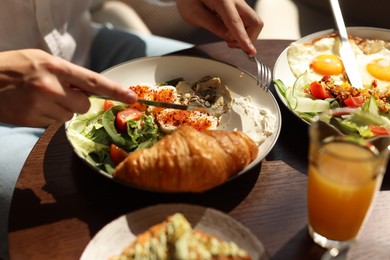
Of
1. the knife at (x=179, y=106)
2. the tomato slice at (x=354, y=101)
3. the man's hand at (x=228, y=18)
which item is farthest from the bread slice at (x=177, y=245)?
the man's hand at (x=228, y=18)

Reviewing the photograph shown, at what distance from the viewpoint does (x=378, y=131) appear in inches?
46.9

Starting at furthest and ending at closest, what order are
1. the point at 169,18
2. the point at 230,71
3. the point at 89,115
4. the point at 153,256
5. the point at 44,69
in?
the point at 169,18
the point at 230,71
the point at 89,115
the point at 44,69
the point at 153,256

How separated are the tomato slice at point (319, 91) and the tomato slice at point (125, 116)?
0.59 metres

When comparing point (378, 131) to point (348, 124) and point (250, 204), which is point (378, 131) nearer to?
point (348, 124)

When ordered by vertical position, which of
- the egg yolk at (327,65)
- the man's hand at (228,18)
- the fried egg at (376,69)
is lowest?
the fried egg at (376,69)

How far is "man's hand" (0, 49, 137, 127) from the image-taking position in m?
1.14

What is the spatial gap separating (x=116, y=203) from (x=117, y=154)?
14 cm

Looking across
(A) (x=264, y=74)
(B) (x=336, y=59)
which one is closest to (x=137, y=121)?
(A) (x=264, y=74)

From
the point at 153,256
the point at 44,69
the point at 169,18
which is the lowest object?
the point at 169,18

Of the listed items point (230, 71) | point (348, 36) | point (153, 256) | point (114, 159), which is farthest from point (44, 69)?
point (348, 36)

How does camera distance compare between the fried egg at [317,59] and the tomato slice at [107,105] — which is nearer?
the tomato slice at [107,105]

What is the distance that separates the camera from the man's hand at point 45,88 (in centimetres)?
114

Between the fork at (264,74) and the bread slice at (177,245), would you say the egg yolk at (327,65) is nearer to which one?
the fork at (264,74)

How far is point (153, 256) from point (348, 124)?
63cm
